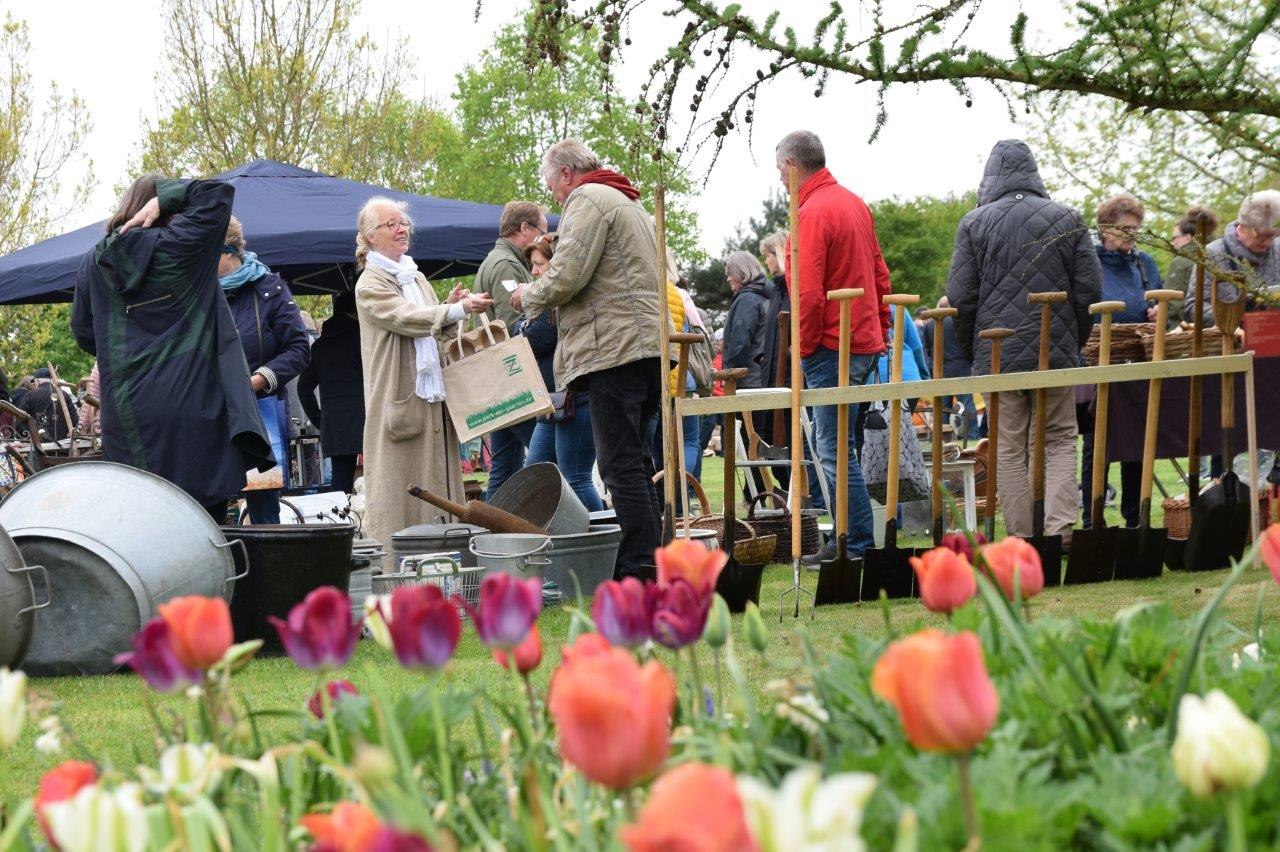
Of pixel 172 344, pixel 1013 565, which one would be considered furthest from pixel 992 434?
pixel 1013 565

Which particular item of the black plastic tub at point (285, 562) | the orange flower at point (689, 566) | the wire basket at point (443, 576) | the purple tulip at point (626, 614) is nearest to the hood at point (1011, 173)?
the wire basket at point (443, 576)

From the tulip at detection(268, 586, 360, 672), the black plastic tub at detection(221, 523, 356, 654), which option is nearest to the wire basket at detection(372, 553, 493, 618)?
the black plastic tub at detection(221, 523, 356, 654)

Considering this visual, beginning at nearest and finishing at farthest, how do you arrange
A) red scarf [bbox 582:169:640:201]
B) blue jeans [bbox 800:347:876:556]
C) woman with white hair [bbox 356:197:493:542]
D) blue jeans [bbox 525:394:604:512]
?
red scarf [bbox 582:169:640:201], blue jeans [bbox 800:347:876:556], woman with white hair [bbox 356:197:493:542], blue jeans [bbox 525:394:604:512]

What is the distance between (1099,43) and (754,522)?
4.80 metres

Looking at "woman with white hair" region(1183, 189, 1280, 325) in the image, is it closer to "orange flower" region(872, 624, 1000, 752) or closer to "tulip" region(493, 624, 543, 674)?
"tulip" region(493, 624, 543, 674)

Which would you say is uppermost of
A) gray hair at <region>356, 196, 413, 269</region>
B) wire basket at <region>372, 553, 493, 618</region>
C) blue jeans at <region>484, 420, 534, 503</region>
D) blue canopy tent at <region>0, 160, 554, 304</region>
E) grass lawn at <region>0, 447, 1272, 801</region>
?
blue canopy tent at <region>0, 160, 554, 304</region>

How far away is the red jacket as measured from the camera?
22.2 feet

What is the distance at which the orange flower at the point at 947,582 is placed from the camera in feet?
5.61

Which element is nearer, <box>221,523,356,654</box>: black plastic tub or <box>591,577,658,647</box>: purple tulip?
<box>591,577,658,647</box>: purple tulip

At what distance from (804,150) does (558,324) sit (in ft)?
4.63

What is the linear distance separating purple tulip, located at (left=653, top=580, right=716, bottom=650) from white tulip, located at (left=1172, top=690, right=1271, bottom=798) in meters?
0.64

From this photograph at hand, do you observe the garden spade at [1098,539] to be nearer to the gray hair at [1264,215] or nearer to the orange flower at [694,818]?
the gray hair at [1264,215]

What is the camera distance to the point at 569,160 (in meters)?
6.57

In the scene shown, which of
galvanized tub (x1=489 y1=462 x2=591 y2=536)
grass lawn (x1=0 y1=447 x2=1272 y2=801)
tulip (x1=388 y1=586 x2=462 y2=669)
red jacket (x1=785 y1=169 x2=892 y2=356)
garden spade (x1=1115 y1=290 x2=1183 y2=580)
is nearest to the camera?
tulip (x1=388 y1=586 x2=462 y2=669)
